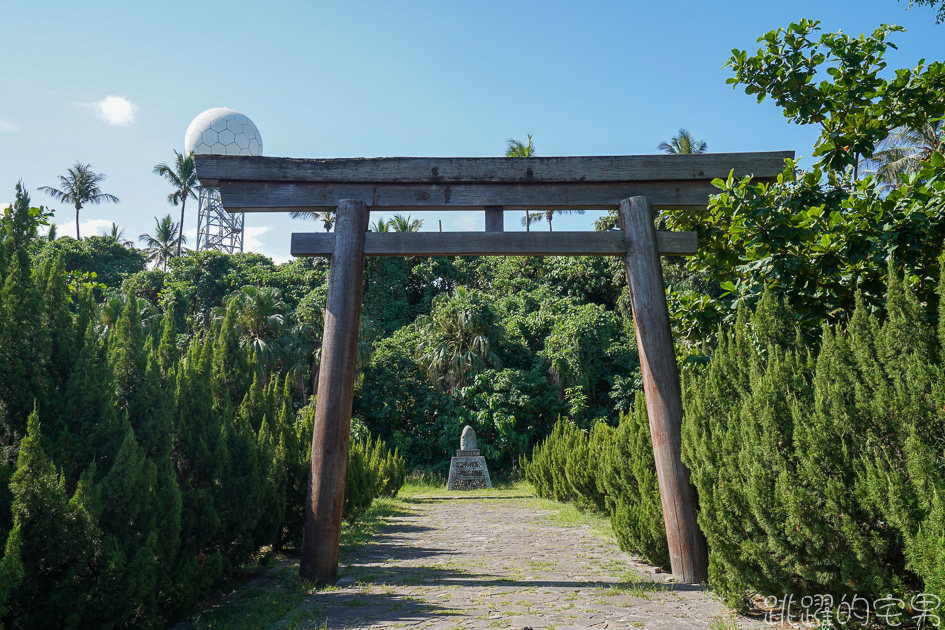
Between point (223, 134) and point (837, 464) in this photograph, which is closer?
point (837, 464)

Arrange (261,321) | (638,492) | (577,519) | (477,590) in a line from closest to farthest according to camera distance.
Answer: (477,590) → (638,492) → (577,519) → (261,321)

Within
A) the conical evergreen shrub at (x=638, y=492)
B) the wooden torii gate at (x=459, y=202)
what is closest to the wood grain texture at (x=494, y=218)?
the wooden torii gate at (x=459, y=202)

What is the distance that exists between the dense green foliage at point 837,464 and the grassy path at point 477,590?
2.49ft

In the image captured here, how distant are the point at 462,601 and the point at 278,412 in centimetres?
352

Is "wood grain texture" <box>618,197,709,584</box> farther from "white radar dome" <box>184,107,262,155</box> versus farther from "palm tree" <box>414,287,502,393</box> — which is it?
"white radar dome" <box>184,107,262,155</box>

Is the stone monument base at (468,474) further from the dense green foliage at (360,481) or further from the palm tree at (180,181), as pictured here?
the palm tree at (180,181)

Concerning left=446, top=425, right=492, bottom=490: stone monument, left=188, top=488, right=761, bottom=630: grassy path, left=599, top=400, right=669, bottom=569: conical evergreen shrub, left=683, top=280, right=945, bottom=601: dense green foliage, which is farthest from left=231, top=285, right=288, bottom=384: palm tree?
left=683, top=280, right=945, bottom=601: dense green foliage

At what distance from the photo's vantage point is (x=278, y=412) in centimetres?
A: 752

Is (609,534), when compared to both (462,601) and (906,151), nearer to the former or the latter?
(462,601)

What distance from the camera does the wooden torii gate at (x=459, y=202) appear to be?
586 cm

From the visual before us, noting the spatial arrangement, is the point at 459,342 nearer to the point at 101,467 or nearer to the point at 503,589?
the point at 503,589

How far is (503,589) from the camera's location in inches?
217

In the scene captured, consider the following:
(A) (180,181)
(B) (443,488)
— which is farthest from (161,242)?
(B) (443,488)

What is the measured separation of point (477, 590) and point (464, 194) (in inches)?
145
